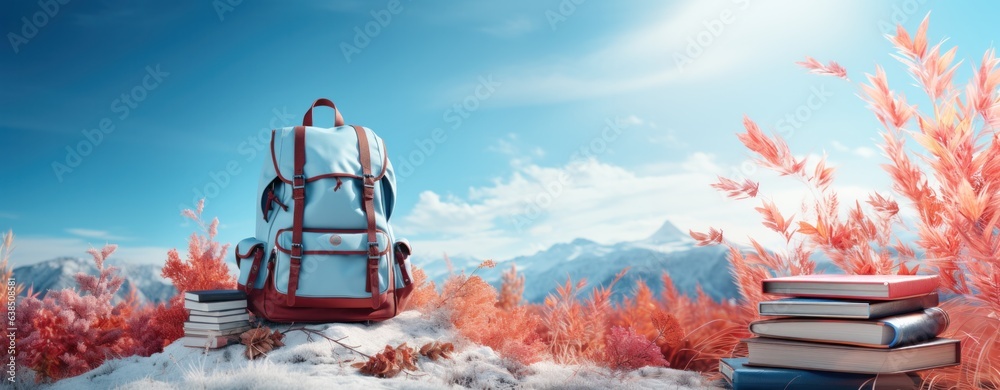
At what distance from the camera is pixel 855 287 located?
326 centimetres

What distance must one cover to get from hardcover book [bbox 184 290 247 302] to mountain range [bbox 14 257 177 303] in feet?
3.31

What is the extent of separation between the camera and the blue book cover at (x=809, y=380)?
333cm

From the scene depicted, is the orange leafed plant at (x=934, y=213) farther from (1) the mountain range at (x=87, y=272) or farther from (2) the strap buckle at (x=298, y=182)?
(1) the mountain range at (x=87, y=272)

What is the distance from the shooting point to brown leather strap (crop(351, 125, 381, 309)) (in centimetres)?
457

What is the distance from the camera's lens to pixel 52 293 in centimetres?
480

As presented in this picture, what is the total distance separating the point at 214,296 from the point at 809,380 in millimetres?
3520

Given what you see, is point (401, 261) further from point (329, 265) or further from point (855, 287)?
point (855, 287)

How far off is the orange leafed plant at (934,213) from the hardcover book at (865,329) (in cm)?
22

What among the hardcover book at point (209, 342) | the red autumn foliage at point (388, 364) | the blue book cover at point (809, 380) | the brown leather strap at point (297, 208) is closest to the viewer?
the blue book cover at point (809, 380)

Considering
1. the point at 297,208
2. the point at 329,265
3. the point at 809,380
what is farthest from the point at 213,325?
the point at 809,380

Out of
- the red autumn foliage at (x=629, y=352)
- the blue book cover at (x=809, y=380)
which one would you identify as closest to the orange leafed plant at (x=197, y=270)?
the red autumn foliage at (x=629, y=352)

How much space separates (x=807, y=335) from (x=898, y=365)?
41cm

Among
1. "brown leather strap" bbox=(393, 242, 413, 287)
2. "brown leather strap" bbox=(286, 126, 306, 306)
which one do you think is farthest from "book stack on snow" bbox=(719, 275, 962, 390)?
"brown leather strap" bbox=(286, 126, 306, 306)

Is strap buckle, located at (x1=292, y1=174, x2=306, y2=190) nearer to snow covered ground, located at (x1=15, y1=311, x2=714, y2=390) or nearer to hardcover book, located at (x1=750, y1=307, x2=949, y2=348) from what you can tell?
snow covered ground, located at (x1=15, y1=311, x2=714, y2=390)
